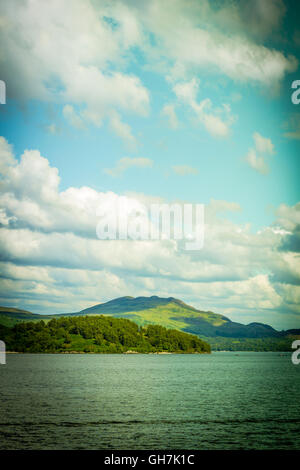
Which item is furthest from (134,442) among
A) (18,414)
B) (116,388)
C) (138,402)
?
(116,388)

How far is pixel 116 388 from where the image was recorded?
124m

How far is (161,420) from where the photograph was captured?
72.7 metres

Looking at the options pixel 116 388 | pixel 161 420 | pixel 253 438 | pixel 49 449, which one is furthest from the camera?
pixel 116 388

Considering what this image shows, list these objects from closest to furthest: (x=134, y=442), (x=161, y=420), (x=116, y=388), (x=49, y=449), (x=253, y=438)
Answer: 1. (x=49, y=449)
2. (x=134, y=442)
3. (x=253, y=438)
4. (x=161, y=420)
5. (x=116, y=388)

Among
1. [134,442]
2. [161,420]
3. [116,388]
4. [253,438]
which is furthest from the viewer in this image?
Result: [116,388]

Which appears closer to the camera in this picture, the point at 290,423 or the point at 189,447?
the point at 189,447
